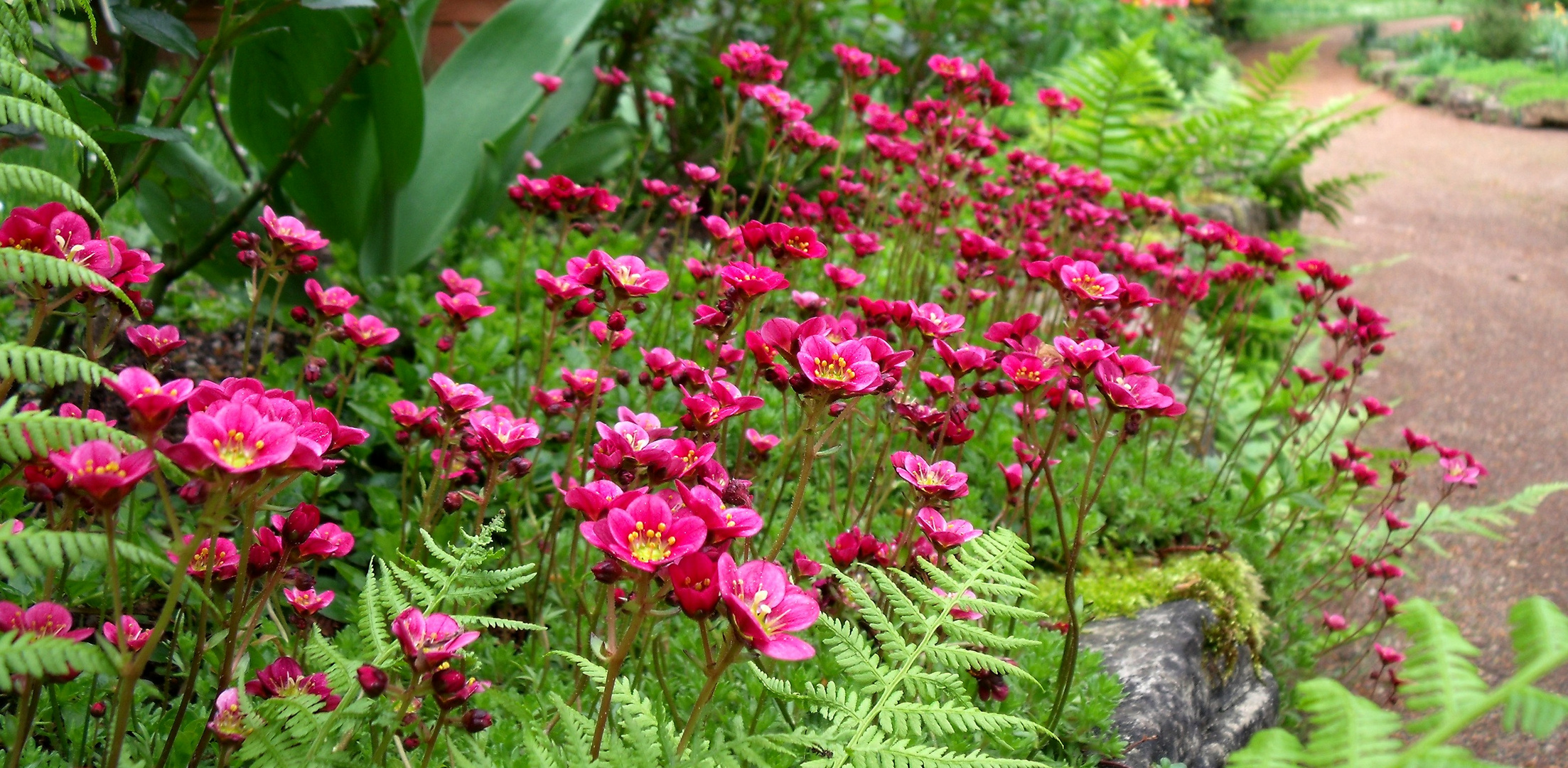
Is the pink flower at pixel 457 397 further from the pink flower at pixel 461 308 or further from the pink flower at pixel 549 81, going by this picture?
the pink flower at pixel 549 81

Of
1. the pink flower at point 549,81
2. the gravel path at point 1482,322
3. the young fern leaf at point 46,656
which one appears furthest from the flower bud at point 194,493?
the gravel path at point 1482,322

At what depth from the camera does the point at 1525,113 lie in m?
11.3

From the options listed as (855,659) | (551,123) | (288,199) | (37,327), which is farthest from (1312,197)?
(37,327)

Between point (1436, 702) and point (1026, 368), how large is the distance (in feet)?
2.65

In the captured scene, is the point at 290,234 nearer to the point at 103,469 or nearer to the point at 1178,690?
the point at 103,469

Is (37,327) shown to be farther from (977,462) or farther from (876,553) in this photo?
(977,462)

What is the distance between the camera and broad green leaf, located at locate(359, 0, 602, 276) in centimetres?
327

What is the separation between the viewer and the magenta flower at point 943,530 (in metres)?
1.38

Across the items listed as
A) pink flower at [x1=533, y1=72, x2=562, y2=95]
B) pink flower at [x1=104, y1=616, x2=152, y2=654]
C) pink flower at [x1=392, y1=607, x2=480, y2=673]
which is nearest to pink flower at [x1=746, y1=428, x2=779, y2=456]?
pink flower at [x1=392, y1=607, x2=480, y2=673]

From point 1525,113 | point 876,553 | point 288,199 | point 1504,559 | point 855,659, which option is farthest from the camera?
point 1525,113

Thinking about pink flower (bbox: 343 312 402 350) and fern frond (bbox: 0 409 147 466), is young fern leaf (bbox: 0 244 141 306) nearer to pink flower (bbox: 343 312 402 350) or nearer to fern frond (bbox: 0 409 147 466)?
fern frond (bbox: 0 409 147 466)

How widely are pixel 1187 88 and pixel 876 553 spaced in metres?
9.90

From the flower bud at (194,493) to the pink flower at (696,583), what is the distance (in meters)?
0.41

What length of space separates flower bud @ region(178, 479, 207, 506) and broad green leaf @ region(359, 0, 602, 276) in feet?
8.15
